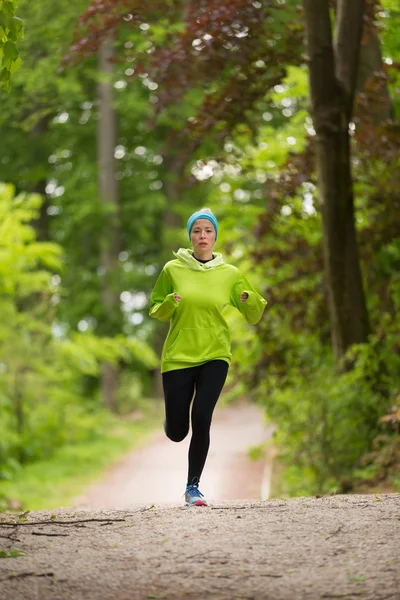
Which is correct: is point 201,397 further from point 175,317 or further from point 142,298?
point 142,298

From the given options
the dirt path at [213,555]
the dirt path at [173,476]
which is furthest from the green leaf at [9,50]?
the dirt path at [173,476]

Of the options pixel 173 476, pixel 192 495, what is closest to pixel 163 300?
pixel 192 495

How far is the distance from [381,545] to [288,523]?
28.0 inches

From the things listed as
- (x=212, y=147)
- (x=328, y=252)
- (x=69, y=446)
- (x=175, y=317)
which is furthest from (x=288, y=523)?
(x=212, y=147)

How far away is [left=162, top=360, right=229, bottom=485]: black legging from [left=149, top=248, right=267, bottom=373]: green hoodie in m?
0.07

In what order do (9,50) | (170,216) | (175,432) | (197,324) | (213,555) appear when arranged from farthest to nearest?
(170,216) < (175,432) < (197,324) < (9,50) < (213,555)

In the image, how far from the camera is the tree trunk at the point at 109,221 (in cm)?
2802

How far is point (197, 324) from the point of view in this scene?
6.55 meters

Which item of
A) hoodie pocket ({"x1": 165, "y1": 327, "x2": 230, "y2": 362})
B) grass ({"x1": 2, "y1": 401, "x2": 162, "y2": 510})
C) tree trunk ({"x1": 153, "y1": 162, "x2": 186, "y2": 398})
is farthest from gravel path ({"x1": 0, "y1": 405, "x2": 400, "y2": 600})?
tree trunk ({"x1": 153, "y1": 162, "x2": 186, "y2": 398})

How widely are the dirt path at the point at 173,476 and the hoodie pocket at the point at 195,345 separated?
5445 mm

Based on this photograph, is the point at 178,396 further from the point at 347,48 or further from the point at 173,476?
the point at 173,476

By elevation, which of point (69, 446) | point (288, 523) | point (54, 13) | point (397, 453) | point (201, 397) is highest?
point (54, 13)

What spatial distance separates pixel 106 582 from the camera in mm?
4617

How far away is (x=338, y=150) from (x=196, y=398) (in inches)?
186
